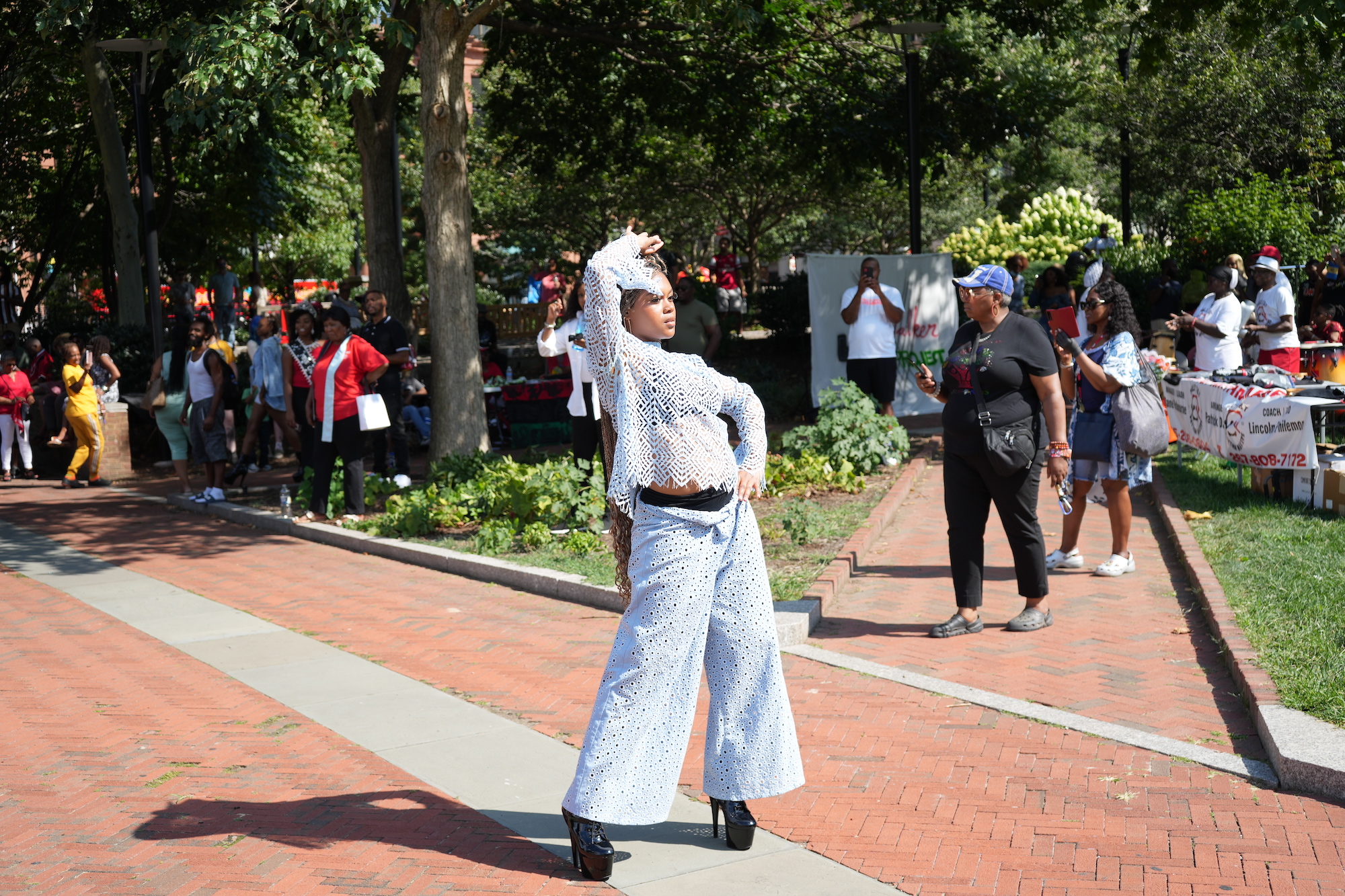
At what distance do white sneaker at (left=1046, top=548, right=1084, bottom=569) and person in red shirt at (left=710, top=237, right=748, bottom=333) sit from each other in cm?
1515

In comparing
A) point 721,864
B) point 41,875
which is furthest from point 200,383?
point 721,864

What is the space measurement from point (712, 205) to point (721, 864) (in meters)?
30.7

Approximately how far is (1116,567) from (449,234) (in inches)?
260

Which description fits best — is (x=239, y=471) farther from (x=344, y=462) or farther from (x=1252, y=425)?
(x=1252, y=425)

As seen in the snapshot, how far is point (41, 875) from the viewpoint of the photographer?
4.10 m

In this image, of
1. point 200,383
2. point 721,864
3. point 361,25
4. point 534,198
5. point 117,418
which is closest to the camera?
point 721,864

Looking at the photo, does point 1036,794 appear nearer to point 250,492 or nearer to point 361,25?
point 361,25

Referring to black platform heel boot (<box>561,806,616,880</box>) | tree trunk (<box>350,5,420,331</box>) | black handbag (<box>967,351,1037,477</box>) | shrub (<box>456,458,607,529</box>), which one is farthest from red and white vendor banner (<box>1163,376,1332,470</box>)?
tree trunk (<box>350,5,420,331</box>)

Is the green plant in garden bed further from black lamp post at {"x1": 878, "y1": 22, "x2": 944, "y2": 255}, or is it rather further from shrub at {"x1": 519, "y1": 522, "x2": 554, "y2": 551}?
black lamp post at {"x1": 878, "y1": 22, "x2": 944, "y2": 255}

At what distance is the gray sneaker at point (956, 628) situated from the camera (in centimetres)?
672

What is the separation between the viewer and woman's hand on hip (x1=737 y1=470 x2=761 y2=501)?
13.0ft

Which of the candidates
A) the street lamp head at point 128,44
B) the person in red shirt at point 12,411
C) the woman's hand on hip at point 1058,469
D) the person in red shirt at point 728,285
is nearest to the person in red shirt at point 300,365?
the street lamp head at point 128,44

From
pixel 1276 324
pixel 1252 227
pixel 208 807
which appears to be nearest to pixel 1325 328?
pixel 1276 324

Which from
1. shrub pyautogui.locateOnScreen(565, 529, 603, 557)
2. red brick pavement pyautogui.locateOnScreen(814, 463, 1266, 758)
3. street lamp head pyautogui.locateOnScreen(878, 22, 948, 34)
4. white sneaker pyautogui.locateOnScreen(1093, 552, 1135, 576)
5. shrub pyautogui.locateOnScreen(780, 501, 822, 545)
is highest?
street lamp head pyautogui.locateOnScreen(878, 22, 948, 34)
